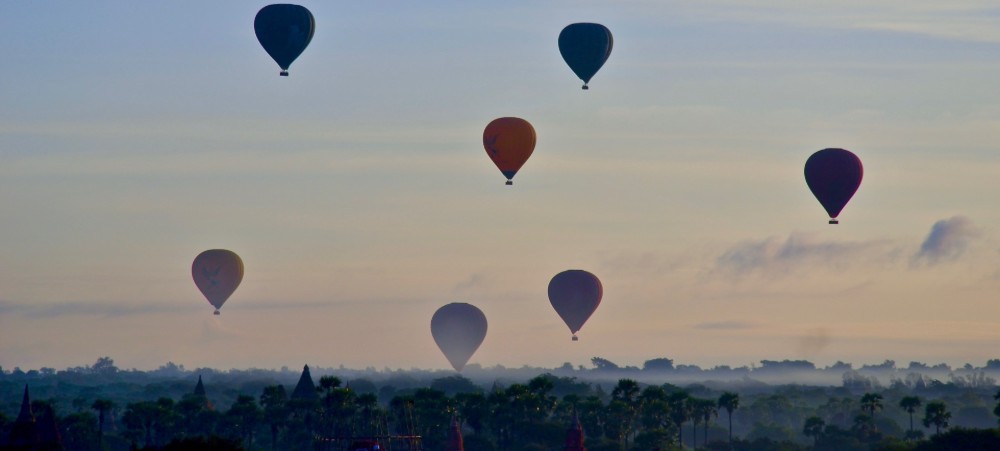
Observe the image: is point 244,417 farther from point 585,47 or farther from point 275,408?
point 585,47

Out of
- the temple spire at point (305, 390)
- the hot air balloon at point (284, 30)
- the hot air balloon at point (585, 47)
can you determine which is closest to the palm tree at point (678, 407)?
the temple spire at point (305, 390)

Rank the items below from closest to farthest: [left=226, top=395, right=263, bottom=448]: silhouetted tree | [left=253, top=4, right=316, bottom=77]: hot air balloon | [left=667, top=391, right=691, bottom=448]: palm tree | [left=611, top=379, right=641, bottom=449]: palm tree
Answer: [left=253, top=4, right=316, bottom=77]: hot air balloon, [left=226, top=395, right=263, bottom=448]: silhouetted tree, [left=611, top=379, right=641, bottom=449]: palm tree, [left=667, top=391, right=691, bottom=448]: palm tree

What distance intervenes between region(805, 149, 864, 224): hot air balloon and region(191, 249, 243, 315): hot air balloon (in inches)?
2535

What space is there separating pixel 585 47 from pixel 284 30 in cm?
2330

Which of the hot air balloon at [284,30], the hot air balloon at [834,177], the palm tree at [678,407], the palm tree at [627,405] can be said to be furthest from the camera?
the palm tree at [678,407]

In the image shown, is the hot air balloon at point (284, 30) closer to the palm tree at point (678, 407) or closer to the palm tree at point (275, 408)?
the palm tree at point (275, 408)

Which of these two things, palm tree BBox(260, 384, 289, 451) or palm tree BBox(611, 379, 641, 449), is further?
palm tree BBox(611, 379, 641, 449)

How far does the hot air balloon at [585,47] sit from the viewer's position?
5458 inches

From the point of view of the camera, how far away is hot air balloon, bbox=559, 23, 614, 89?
139 metres

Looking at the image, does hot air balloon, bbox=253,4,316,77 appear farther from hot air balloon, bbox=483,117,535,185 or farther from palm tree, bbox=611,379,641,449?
palm tree, bbox=611,379,641,449

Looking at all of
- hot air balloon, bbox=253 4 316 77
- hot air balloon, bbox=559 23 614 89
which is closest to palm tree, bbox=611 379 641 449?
hot air balloon, bbox=559 23 614 89

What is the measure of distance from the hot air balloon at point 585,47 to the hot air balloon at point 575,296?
43.3 metres

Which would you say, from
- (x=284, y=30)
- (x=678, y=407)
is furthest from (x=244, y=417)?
(x=284, y=30)

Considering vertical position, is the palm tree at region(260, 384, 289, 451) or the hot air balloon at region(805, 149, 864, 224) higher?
the hot air balloon at region(805, 149, 864, 224)
